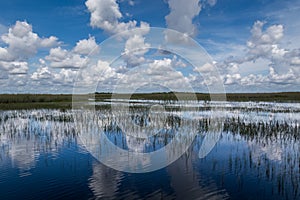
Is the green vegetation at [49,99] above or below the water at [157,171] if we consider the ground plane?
above

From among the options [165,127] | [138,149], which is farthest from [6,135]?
[165,127]

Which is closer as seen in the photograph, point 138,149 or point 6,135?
point 138,149

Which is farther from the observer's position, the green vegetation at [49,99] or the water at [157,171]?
the green vegetation at [49,99]

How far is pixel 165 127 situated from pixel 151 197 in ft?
33.6

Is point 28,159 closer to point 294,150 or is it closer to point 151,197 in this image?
point 151,197

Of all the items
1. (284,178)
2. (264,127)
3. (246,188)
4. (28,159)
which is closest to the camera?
(246,188)

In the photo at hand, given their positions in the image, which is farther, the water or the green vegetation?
the green vegetation

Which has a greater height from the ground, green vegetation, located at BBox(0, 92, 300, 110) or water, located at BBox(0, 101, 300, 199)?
green vegetation, located at BBox(0, 92, 300, 110)

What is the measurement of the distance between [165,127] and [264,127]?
234 inches

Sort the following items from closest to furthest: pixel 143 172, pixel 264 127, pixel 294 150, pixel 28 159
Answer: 1. pixel 143 172
2. pixel 28 159
3. pixel 294 150
4. pixel 264 127

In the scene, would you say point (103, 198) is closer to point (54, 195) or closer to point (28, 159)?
point (54, 195)

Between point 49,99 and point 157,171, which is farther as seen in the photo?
point 49,99

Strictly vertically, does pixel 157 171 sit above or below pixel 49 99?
below

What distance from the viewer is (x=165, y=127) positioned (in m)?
17.4
